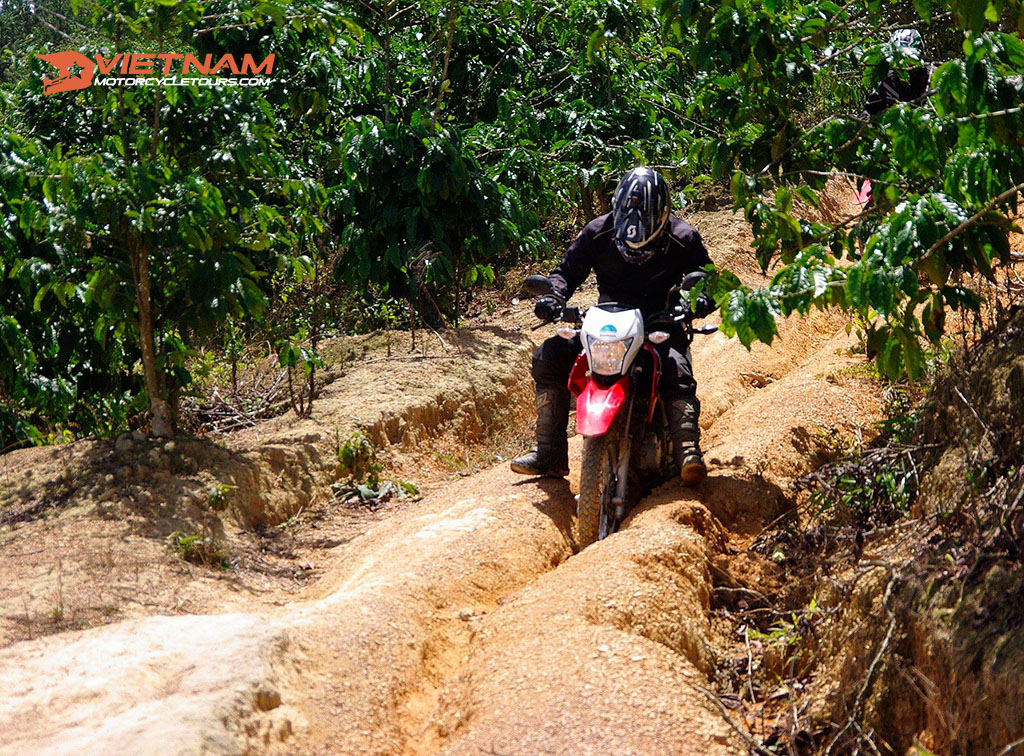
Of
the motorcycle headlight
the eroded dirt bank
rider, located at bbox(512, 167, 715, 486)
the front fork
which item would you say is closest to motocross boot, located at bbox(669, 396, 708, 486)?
rider, located at bbox(512, 167, 715, 486)

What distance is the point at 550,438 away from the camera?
20.5 feet

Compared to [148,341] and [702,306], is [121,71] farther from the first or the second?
[702,306]

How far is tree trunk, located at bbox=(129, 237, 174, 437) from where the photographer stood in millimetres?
6531

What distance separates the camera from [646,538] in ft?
16.5

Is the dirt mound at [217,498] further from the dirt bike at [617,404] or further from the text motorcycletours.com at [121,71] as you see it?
the text motorcycletours.com at [121,71]

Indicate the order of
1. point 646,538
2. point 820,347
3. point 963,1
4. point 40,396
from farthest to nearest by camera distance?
1. point 820,347
2. point 40,396
3. point 646,538
4. point 963,1

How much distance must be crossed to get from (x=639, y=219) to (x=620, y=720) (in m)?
3.03

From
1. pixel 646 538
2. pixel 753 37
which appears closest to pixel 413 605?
pixel 646 538

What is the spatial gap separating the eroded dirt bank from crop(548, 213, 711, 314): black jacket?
41.2 inches

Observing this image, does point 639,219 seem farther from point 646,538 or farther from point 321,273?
point 321,273

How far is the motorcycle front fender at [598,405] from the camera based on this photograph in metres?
5.35

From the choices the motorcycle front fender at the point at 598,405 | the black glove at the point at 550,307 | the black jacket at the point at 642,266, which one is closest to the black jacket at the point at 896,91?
the black jacket at the point at 642,266

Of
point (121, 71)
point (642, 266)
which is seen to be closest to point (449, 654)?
point (642, 266)

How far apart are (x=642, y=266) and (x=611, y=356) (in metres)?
0.84
